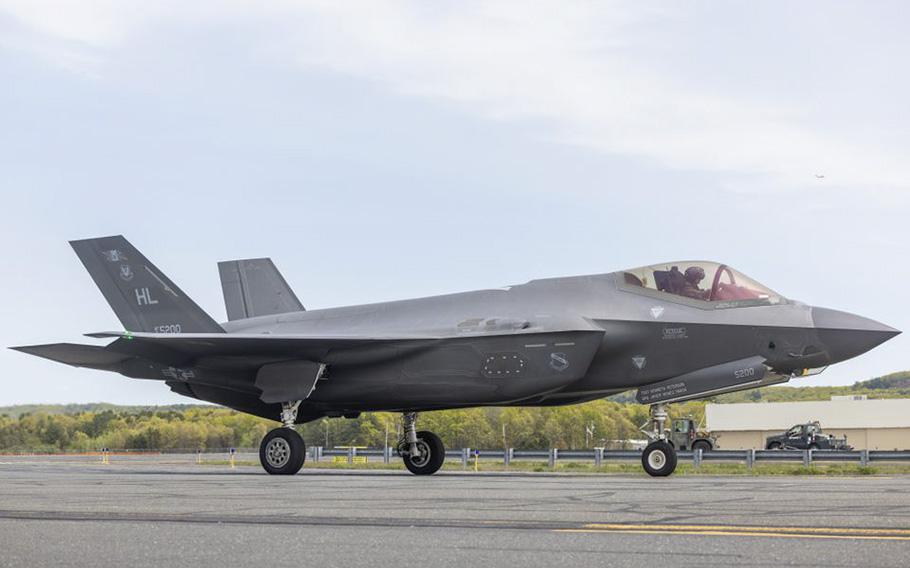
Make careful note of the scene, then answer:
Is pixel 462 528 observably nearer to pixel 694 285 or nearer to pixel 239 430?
pixel 694 285

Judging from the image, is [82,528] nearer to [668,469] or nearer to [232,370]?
[668,469]

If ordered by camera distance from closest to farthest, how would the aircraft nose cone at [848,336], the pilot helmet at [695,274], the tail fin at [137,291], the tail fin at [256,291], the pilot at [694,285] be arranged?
the aircraft nose cone at [848,336], the pilot at [694,285], the pilot helmet at [695,274], the tail fin at [137,291], the tail fin at [256,291]

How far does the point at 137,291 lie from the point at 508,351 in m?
8.15

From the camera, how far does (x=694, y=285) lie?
55.6ft

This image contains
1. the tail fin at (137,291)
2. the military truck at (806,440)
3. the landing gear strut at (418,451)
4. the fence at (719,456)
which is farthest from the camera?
the military truck at (806,440)

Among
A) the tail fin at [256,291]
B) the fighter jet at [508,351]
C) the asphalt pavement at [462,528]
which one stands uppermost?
the tail fin at [256,291]

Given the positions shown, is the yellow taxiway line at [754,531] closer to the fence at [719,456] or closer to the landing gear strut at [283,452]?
the landing gear strut at [283,452]

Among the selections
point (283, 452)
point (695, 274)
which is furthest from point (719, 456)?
point (283, 452)

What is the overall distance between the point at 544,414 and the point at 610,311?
63.3 metres

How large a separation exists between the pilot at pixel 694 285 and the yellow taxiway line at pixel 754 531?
10.0 m

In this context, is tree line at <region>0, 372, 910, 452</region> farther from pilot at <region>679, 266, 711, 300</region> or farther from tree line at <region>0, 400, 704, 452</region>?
pilot at <region>679, 266, 711, 300</region>

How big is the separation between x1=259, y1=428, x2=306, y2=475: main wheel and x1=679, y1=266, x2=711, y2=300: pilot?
265 inches

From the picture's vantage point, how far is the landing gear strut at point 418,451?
63.4 feet

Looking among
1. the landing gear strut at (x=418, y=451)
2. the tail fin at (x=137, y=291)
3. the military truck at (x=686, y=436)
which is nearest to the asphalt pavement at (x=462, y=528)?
the landing gear strut at (x=418, y=451)
